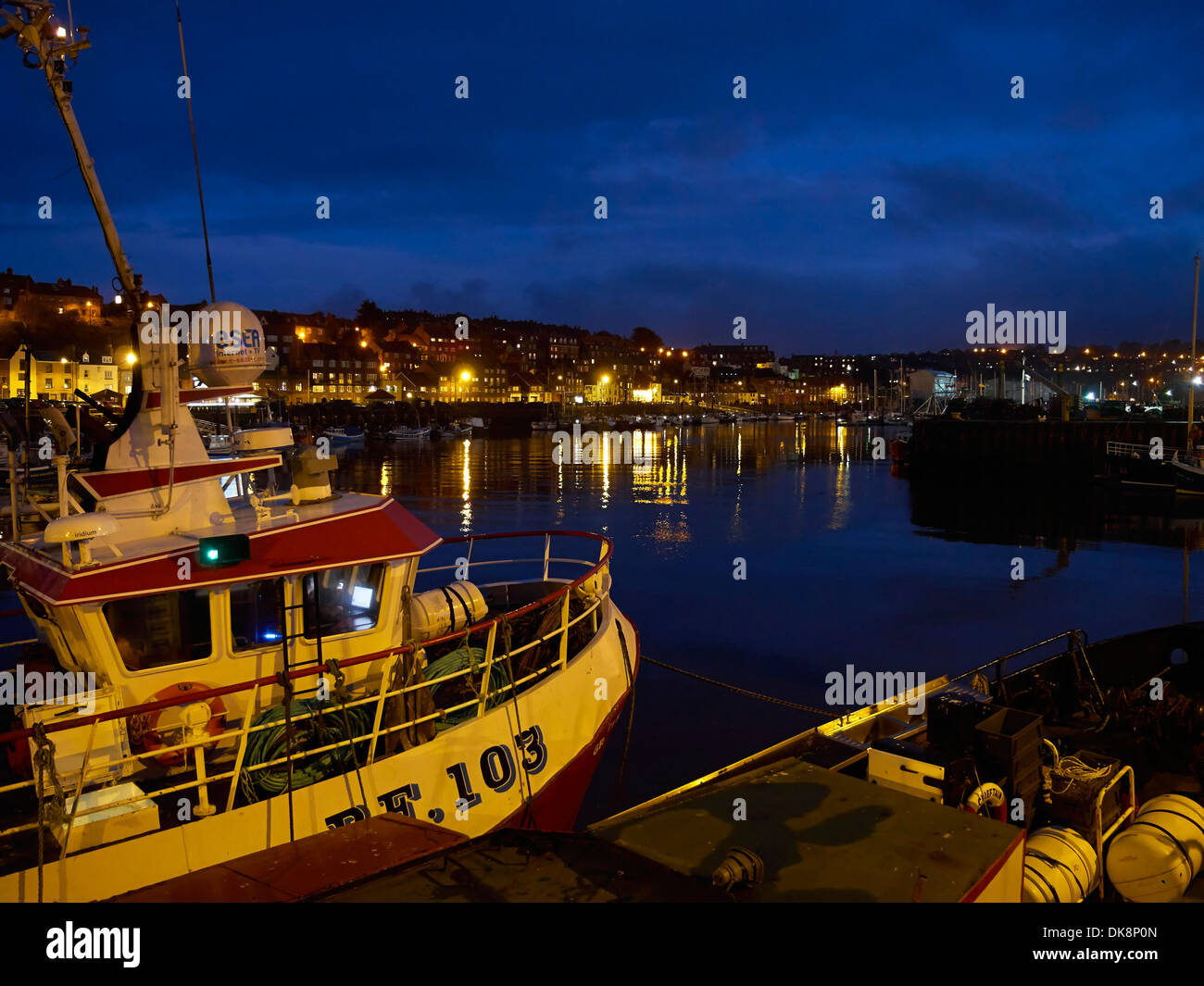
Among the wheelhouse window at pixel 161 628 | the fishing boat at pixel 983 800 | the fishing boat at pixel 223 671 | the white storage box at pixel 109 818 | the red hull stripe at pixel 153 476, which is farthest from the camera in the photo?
the red hull stripe at pixel 153 476

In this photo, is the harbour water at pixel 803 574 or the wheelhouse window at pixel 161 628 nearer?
the wheelhouse window at pixel 161 628

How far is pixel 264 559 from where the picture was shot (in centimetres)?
704

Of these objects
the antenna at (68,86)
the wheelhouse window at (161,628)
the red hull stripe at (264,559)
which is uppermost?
the antenna at (68,86)

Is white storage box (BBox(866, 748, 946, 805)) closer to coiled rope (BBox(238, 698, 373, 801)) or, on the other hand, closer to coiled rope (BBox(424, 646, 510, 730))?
coiled rope (BBox(424, 646, 510, 730))

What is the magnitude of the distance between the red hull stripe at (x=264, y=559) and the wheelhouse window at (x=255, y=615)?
1.00 ft

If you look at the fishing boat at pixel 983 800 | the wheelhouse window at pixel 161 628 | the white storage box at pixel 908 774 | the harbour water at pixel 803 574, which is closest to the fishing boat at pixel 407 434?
the harbour water at pixel 803 574

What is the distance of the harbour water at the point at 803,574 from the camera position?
14305mm

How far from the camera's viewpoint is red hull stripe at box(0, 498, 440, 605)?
631 centimetres

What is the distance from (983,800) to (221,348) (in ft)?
26.1

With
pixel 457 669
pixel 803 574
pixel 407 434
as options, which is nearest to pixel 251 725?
pixel 457 669

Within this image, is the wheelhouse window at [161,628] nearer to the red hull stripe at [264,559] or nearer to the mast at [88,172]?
the red hull stripe at [264,559]

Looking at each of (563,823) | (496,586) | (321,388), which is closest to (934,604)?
(496,586)

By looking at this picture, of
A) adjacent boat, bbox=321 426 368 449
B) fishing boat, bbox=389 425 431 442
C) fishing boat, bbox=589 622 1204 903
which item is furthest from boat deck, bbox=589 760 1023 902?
fishing boat, bbox=389 425 431 442
